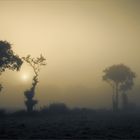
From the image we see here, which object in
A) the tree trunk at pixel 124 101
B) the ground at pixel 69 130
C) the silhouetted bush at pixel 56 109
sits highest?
the tree trunk at pixel 124 101

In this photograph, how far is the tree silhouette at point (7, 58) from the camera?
234 ft

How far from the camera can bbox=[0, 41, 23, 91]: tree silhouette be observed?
71.2m

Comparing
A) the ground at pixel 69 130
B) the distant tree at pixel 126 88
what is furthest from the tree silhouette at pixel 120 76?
the ground at pixel 69 130

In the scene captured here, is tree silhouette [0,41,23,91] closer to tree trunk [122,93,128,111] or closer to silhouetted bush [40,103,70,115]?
silhouetted bush [40,103,70,115]

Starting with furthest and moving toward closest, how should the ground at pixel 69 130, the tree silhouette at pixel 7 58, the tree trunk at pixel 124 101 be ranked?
1. the tree trunk at pixel 124 101
2. the tree silhouette at pixel 7 58
3. the ground at pixel 69 130

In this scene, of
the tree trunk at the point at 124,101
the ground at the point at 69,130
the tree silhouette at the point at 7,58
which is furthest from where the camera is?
the tree trunk at the point at 124,101

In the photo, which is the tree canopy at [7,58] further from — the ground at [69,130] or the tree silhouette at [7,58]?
the ground at [69,130]

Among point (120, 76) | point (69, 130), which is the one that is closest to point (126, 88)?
point (120, 76)

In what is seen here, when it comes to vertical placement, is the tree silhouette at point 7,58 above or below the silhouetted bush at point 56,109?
above

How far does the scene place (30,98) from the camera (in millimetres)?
73562

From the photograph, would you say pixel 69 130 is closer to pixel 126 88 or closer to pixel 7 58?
pixel 7 58

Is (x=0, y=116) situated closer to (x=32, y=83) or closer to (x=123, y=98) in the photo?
(x=32, y=83)

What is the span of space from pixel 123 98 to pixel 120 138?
279 feet

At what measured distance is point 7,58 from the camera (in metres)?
72.2
